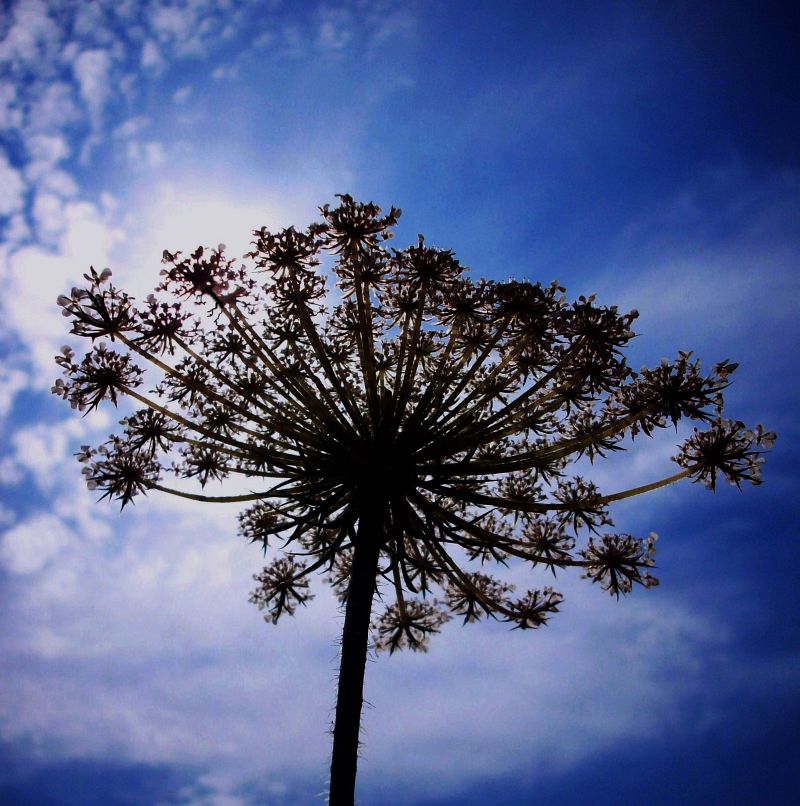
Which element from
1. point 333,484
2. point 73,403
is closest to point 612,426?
point 333,484

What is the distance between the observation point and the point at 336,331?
8.74 metres

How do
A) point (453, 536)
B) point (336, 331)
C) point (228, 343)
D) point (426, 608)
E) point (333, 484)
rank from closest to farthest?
point (453, 536)
point (333, 484)
point (228, 343)
point (336, 331)
point (426, 608)

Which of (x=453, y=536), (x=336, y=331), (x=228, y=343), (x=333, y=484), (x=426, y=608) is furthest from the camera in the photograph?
(x=426, y=608)

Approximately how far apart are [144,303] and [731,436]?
7836mm

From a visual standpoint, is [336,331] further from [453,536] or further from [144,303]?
[453,536]

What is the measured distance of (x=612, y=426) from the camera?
7828mm

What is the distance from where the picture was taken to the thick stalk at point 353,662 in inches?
231

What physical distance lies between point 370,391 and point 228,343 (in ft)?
7.01

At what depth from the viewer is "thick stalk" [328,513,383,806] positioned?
5.87m

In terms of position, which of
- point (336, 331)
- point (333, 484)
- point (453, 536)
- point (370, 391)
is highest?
point (336, 331)

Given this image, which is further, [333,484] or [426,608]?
[426,608]

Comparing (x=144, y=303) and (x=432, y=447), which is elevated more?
(x=144, y=303)

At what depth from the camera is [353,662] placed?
6316 millimetres

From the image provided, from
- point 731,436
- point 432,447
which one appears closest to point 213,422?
point 432,447
